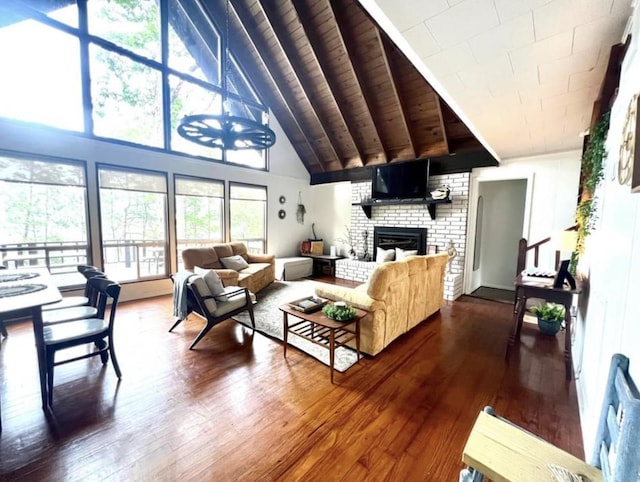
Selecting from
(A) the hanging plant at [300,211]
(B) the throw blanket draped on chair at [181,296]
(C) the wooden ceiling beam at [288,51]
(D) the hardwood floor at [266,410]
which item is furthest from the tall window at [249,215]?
(D) the hardwood floor at [266,410]

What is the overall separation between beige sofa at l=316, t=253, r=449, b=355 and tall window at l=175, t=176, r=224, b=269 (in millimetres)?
A: 3522

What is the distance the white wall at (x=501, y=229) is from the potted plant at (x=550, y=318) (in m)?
2.44

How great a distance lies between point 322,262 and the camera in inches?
271

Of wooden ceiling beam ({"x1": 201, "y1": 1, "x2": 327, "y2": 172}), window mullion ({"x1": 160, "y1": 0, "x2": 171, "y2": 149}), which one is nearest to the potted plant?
wooden ceiling beam ({"x1": 201, "y1": 1, "x2": 327, "y2": 172})

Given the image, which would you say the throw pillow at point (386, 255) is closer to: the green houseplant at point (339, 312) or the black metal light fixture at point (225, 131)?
the green houseplant at point (339, 312)

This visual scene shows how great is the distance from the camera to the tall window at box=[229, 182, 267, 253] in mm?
6039

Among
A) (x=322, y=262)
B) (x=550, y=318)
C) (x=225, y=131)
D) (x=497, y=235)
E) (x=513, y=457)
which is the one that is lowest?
(x=550, y=318)

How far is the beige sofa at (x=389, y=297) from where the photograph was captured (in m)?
2.67

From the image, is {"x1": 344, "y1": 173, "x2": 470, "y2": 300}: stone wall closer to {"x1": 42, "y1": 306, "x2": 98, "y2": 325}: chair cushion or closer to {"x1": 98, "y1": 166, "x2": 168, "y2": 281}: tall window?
{"x1": 98, "y1": 166, "x2": 168, "y2": 281}: tall window

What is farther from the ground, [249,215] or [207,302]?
[249,215]

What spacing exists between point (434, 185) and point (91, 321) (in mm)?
5633

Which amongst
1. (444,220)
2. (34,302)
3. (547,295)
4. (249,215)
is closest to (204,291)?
(34,302)

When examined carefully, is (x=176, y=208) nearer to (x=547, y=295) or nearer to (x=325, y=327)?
(x=325, y=327)

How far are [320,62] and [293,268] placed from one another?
411cm
